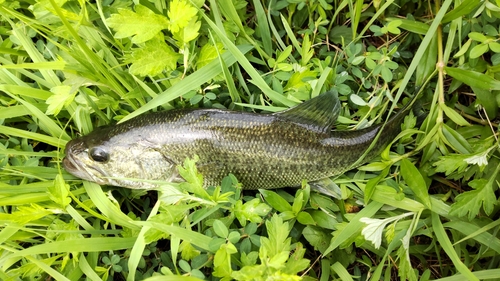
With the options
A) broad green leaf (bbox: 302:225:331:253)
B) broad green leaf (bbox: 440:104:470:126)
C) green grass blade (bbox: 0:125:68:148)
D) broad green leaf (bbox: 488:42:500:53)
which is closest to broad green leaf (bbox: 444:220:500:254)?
broad green leaf (bbox: 440:104:470:126)

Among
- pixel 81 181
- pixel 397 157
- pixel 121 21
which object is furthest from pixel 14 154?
pixel 397 157

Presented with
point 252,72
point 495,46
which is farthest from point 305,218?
point 495,46

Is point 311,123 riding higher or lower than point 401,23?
lower

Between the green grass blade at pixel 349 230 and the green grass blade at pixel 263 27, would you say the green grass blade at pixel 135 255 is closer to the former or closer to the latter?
the green grass blade at pixel 349 230

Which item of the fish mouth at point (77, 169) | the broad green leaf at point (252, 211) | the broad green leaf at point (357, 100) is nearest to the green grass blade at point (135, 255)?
the fish mouth at point (77, 169)

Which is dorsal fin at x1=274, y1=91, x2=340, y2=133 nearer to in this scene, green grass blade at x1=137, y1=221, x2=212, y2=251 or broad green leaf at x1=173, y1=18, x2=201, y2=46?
broad green leaf at x1=173, y1=18, x2=201, y2=46

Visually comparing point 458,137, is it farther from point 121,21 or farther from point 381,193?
point 121,21
